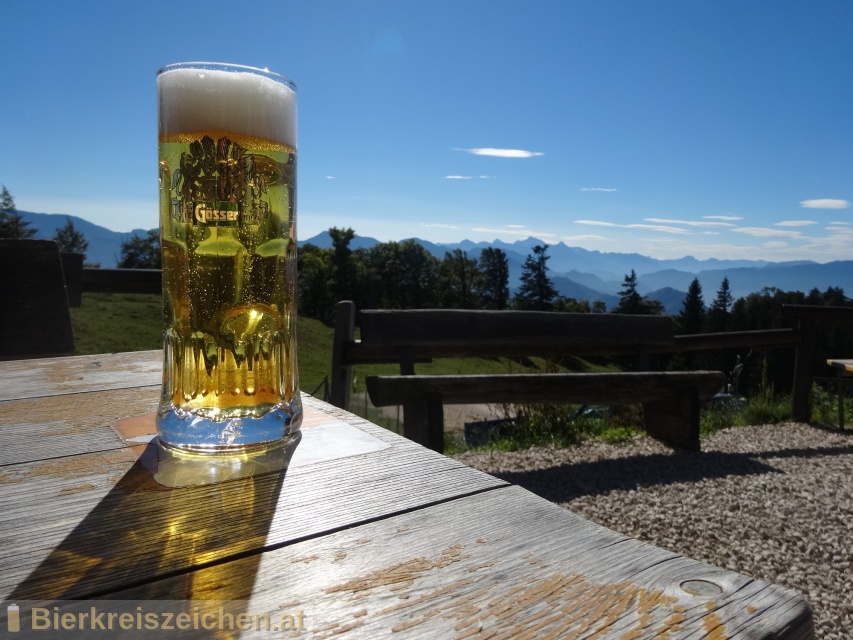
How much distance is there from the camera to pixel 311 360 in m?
29.2

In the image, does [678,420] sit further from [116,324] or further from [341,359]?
[116,324]

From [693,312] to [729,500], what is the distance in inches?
1929

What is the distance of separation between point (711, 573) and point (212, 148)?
749 mm

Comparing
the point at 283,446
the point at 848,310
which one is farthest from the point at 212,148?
the point at 848,310

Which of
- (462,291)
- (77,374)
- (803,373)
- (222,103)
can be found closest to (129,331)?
(803,373)

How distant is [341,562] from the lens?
0.51 meters

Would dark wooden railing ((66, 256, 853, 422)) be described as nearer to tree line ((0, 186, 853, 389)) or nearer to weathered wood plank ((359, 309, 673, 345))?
weathered wood plank ((359, 309, 673, 345))

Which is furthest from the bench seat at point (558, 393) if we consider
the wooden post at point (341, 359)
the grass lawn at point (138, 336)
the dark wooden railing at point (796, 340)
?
the grass lawn at point (138, 336)

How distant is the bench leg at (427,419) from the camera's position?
3.72 meters

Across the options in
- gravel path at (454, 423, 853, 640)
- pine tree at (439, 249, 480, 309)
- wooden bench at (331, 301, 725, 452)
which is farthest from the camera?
pine tree at (439, 249, 480, 309)

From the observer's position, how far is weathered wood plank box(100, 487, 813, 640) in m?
0.41

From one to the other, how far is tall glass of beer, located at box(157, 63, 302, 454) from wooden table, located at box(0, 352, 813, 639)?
0.10 m

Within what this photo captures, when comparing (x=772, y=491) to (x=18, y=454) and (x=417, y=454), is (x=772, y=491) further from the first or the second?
(x=18, y=454)

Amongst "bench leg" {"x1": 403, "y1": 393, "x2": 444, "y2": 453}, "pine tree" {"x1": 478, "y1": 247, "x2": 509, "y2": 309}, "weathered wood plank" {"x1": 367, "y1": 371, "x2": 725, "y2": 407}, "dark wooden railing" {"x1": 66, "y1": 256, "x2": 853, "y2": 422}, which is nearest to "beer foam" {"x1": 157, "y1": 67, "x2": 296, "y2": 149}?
"weathered wood plank" {"x1": 367, "y1": 371, "x2": 725, "y2": 407}
